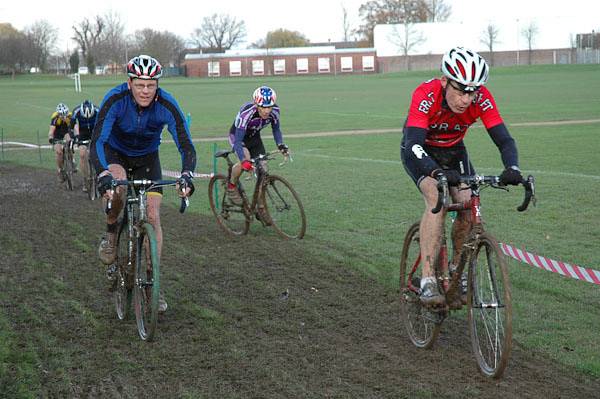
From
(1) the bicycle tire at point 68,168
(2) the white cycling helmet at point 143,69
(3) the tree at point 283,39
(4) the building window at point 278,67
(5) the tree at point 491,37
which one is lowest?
(1) the bicycle tire at point 68,168

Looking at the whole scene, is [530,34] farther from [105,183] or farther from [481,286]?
[481,286]

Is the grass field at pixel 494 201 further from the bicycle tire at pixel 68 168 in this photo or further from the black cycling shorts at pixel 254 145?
the bicycle tire at pixel 68 168

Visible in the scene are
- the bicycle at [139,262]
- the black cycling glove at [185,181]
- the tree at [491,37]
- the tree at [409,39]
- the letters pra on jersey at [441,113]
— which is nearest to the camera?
the letters pra on jersey at [441,113]

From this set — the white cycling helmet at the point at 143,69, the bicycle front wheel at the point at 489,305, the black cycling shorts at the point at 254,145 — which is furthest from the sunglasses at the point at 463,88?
the black cycling shorts at the point at 254,145

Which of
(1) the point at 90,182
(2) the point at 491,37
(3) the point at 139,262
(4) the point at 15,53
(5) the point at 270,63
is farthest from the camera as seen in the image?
(4) the point at 15,53

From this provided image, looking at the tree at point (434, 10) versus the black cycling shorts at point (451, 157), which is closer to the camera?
the black cycling shorts at point (451, 157)

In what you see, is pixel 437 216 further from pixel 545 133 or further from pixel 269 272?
pixel 545 133

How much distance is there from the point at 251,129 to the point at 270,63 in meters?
111

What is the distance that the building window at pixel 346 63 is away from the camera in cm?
11709

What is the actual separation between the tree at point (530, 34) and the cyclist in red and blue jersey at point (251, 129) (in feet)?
341

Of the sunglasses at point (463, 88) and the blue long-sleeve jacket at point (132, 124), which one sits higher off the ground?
the sunglasses at point (463, 88)

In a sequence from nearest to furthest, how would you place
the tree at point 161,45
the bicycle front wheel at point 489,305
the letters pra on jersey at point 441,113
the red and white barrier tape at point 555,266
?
1. the bicycle front wheel at point 489,305
2. the letters pra on jersey at point 441,113
3. the red and white barrier tape at point 555,266
4. the tree at point 161,45

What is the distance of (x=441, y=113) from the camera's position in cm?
617

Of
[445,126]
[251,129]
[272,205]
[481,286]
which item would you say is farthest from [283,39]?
[481,286]
